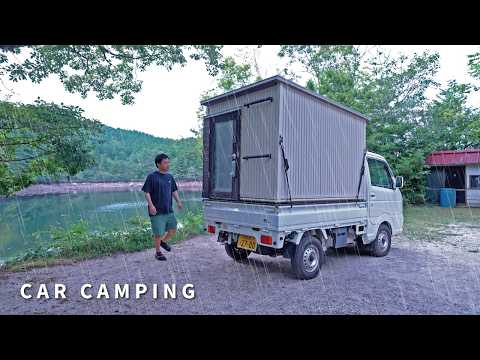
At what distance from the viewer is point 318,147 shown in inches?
194

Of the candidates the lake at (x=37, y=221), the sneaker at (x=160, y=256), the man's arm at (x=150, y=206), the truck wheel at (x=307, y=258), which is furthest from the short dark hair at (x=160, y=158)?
the lake at (x=37, y=221)

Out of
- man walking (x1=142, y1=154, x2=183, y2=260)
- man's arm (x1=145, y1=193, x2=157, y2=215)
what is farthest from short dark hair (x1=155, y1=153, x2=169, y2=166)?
man's arm (x1=145, y1=193, x2=157, y2=215)

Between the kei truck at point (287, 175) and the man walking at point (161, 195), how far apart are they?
62 cm

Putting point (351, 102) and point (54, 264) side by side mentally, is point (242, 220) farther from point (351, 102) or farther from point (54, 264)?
point (351, 102)

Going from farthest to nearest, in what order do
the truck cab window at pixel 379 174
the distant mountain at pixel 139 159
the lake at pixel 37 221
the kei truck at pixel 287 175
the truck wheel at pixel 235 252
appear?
the distant mountain at pixel 139 159 → the lake at pixel 37 221 → the truck cab window at pixel 379 174 → the truck wheel at pixel 235 252 → the kei truck at pixel 287 175

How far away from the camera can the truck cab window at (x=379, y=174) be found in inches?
236

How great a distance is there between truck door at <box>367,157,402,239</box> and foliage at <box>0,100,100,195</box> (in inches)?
199

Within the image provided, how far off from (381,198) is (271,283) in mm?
2928

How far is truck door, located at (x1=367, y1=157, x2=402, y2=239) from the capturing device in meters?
5.87

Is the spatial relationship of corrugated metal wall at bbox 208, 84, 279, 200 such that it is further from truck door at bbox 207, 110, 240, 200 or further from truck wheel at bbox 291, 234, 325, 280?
truck wheel at bbox 291, 234, 325, 280

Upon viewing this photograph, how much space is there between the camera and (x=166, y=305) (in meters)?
3.71

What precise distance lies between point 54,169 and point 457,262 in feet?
23.9

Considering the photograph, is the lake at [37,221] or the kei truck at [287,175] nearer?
the kei truck at [287,175]

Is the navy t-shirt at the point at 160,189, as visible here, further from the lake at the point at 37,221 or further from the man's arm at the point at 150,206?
the lake at the point at 37,221
